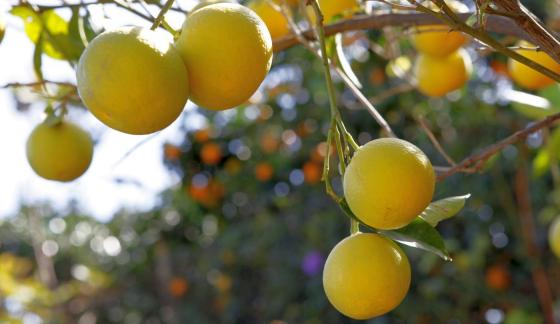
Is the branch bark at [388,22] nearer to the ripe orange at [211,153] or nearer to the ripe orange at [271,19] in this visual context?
the ripe orange at [271,19]

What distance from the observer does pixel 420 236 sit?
60cm

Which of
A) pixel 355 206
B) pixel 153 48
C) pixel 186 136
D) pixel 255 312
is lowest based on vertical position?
pixel 255 312

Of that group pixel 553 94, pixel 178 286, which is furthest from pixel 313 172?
pixel 553 94

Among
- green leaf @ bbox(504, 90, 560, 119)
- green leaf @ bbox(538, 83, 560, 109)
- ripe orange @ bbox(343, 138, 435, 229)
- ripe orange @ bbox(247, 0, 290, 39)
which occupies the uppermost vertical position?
ripe orange @ bbox(343, 138, 435, 229)

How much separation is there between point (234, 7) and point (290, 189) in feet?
7.31

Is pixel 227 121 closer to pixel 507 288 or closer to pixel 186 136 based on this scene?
pixel 186 136

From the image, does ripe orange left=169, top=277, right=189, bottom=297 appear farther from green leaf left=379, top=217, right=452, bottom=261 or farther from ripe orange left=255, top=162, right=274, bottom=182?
green leaf left=379, top=217, right=452, bottom=261

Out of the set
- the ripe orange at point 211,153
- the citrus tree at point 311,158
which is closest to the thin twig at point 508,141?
the citrus tree at point 311,158

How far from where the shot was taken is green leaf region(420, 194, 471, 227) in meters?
0.63

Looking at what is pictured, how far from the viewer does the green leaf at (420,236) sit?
1.94 ft

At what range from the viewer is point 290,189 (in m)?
2.76

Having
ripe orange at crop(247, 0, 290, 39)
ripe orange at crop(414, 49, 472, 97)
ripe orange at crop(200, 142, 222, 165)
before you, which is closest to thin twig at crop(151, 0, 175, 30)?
ripe orange at crop(247, 0, 290, 39)

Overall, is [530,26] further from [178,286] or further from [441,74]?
[178,286]

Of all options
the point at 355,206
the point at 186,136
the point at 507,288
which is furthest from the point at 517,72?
the point at 186,136
